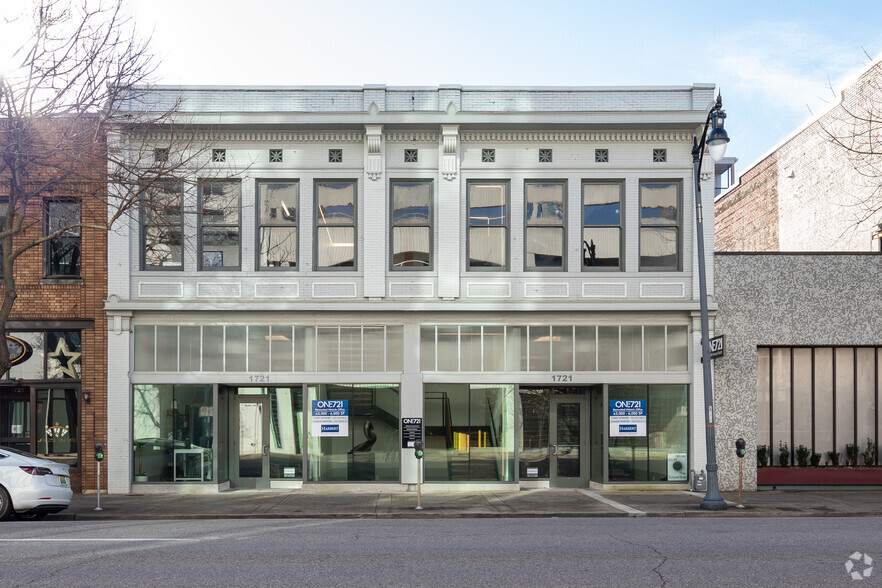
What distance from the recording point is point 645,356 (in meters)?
17.6

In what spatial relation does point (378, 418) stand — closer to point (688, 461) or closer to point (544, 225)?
point (544, 225)

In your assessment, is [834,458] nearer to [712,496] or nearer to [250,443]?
[712,496]

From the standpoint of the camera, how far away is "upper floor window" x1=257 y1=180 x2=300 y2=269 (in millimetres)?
17609

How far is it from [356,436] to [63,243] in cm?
816

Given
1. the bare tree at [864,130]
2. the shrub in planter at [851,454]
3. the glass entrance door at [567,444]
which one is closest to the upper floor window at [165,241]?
the glass entrance door at [567,444]

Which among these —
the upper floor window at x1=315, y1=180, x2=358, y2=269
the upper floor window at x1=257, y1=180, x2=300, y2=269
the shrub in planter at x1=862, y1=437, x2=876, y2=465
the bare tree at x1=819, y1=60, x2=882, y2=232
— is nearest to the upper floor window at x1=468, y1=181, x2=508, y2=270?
the upper floor window at x1=315, y1=180, x2=358, y2=269

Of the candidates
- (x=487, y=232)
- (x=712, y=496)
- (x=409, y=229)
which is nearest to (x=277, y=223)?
(x=409, y=229)

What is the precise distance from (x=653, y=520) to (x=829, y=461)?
743 centimetres

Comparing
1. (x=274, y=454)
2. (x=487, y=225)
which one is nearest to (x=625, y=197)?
(x=487, y=225)

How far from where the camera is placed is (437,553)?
936 centimetres

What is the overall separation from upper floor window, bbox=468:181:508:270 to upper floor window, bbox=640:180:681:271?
3.26 meters

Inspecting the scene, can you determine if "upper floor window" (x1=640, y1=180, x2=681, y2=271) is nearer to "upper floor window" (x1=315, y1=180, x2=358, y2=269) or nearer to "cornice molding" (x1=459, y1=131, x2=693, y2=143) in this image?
"cornice molding" (x1=459, y1=131, x2=693, y2=143)

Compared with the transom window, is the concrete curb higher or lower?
lower

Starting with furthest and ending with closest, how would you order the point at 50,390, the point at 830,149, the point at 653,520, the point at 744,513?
the point at 830,149 < the point at 50,390 < the point at 744,513 < the point at 653,520
